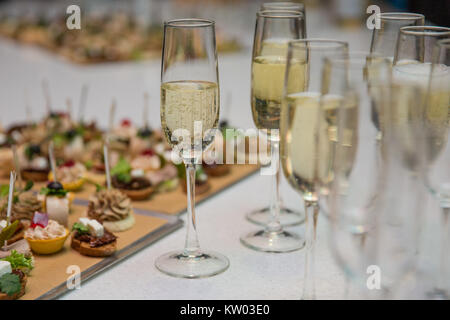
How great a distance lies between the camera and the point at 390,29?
112 cm

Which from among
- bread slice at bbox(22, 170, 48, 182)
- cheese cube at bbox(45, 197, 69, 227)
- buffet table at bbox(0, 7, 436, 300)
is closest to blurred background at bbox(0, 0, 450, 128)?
buffet table at bbox(0, 7, 436, 300)

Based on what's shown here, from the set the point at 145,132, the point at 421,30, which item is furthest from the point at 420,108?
the point at 145,132

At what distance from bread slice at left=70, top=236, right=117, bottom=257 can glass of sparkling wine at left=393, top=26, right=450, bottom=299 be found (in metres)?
0.50

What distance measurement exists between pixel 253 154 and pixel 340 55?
89 cm

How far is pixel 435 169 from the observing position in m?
0.80

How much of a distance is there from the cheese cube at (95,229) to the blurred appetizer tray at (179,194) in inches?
9.1

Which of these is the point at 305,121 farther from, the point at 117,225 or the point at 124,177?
the point at 124,177

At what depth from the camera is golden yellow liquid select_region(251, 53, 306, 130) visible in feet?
3.59

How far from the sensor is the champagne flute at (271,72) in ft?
3.60

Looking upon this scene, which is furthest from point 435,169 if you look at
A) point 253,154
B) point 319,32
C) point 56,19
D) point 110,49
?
point 56,19

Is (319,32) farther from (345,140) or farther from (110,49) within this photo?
(345,140)

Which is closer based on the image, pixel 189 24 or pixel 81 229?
pixel 189 24

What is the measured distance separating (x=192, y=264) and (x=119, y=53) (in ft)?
7.10

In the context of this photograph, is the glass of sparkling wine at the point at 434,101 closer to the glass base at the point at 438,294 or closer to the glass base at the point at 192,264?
the glass base at the point at 438,294
